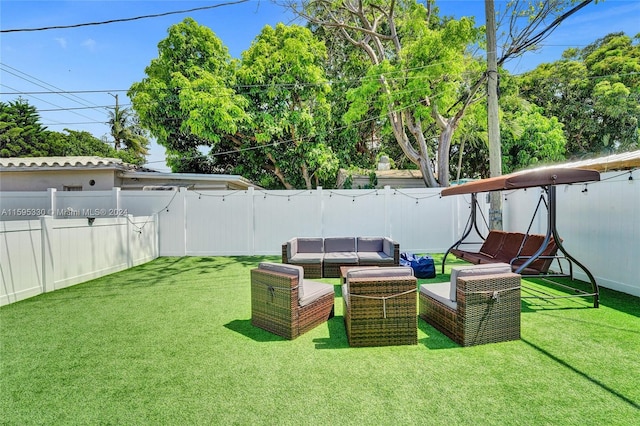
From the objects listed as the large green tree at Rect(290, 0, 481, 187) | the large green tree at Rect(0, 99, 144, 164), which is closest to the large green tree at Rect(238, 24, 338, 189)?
the large green tree at Rect(290, 0, 481, 187)

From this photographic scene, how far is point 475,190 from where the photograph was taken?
554 centimetres

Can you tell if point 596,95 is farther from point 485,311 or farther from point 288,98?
point 485,311

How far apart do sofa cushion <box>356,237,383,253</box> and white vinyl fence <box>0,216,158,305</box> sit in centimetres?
504

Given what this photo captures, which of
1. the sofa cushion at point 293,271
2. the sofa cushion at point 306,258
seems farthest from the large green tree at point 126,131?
the sofa cushion at point 293,271

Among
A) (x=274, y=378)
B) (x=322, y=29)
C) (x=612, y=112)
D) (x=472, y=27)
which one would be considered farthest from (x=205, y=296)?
(x=612, y=112)

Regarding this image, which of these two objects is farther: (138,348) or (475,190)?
(475,190)

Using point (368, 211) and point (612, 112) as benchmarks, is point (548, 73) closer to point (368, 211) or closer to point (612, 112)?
point (612, 112)

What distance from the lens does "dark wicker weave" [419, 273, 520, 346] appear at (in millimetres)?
3178

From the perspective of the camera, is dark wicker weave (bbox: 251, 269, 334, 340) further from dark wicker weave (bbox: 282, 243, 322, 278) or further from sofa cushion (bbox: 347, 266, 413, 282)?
dark wicker weave (bbox: 282, 243, 322, 278)

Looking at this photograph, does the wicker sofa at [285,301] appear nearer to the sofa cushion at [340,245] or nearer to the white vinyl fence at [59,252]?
the sofa cushion at [340,245]

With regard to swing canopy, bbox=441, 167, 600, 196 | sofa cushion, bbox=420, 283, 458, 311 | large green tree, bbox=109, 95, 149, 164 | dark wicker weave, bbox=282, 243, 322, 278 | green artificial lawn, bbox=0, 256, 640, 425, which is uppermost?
large green tree, bbox=109, 95, 149, 164

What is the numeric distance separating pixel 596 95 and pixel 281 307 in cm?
2110

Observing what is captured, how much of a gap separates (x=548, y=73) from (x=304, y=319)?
22.3m

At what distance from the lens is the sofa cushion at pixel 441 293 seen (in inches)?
134
